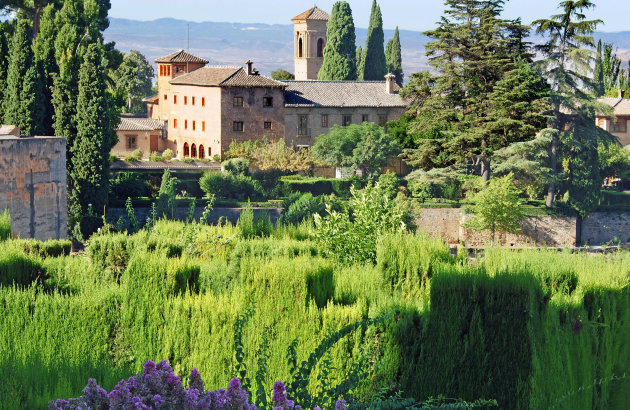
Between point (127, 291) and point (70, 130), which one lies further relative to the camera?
point (70, 130)

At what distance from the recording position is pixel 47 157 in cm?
2530

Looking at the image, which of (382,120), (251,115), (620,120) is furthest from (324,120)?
(620,120)

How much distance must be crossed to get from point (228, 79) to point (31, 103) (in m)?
20.8

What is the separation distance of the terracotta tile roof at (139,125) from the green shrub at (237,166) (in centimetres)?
1381

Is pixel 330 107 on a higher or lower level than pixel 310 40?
lower

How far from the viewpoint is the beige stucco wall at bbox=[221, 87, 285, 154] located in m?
58.2

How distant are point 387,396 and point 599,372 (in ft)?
9.11

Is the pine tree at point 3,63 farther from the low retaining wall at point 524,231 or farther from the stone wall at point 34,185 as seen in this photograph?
the low retaining wall at point 524,231

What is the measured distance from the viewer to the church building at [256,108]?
2303 inches

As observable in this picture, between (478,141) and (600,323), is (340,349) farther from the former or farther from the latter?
(478,141)

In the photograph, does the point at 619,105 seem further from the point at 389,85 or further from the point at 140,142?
the point at 140,142

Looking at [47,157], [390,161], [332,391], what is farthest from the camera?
[390,161]

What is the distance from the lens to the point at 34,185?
2473cm

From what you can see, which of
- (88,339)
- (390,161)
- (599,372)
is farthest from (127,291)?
(390,161)
